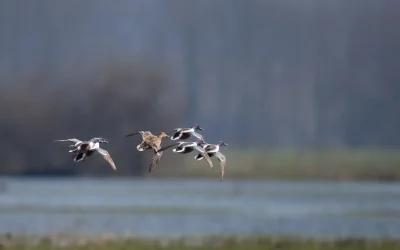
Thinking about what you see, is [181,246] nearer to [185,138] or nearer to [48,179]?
[185,138]

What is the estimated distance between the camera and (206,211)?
31.6m

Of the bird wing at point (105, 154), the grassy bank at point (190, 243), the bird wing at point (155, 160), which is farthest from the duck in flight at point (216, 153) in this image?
the grassy bank at point (190, 243)

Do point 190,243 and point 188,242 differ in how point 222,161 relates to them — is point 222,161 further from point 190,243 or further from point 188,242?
point 188,242

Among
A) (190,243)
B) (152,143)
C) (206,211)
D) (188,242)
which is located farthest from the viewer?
(206,211)

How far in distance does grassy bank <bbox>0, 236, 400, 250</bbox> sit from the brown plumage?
1489 centimetres

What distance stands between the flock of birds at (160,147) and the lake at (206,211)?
18504mm

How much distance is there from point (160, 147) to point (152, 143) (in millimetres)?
78

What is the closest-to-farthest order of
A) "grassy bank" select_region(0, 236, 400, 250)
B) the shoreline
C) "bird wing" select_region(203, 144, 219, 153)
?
"bird wing" select_region(203, 144, 219, 153)
"grassy bank" select_region(0, 236, 400, 250)
the shoreline

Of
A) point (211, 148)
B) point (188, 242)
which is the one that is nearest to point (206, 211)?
point (188, 242)

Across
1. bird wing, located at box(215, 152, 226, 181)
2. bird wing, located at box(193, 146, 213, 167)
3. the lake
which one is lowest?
the lake

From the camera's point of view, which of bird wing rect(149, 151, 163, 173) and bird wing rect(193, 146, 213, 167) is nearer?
bird wing rect(149, 151, 163, 173)

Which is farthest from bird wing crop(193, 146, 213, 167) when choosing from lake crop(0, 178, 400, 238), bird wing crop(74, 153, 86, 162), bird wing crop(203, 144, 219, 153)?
lake crop(0, 178, 400, 238)

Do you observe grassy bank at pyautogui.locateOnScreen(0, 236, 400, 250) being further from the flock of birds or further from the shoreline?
the flock of birds

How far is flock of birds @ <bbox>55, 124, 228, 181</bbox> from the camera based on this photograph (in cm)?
401
